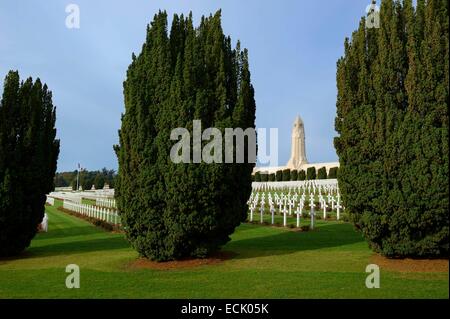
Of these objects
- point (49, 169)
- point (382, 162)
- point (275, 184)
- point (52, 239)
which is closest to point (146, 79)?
point (49, 169)

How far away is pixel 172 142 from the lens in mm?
11117

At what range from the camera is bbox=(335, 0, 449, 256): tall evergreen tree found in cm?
913

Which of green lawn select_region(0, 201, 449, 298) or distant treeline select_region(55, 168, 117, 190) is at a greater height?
distant treeline select_region(55, 168, 117, 190)

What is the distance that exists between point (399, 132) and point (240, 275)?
4567 millimetres

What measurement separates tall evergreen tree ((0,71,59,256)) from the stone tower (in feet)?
185

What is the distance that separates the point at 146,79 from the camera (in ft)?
39.1

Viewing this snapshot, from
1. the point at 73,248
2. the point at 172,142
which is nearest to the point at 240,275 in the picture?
the point at 172,142

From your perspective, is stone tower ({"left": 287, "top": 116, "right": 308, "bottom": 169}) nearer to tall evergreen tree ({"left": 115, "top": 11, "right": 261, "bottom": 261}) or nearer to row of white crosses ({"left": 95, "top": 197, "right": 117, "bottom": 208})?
row of white crosses ({"left": 95, "top": 197, "right": 117, "bottom": 208})

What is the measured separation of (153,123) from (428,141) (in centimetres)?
656

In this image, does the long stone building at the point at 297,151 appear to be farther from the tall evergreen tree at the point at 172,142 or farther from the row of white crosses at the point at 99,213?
the tall evergreen tree at the point at 172,142

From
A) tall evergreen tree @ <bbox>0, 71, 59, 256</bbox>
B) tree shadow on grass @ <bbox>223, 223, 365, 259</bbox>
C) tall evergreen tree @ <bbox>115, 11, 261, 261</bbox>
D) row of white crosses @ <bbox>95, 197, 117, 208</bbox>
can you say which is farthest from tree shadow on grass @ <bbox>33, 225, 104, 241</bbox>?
tall evergreen tree @ <bbox>115, 11, 261, 261</bbox>

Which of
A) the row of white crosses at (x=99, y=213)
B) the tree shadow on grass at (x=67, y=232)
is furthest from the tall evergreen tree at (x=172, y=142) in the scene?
the row of white crosses at (x=99, y=213)

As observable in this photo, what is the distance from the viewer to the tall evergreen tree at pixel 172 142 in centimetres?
1084
